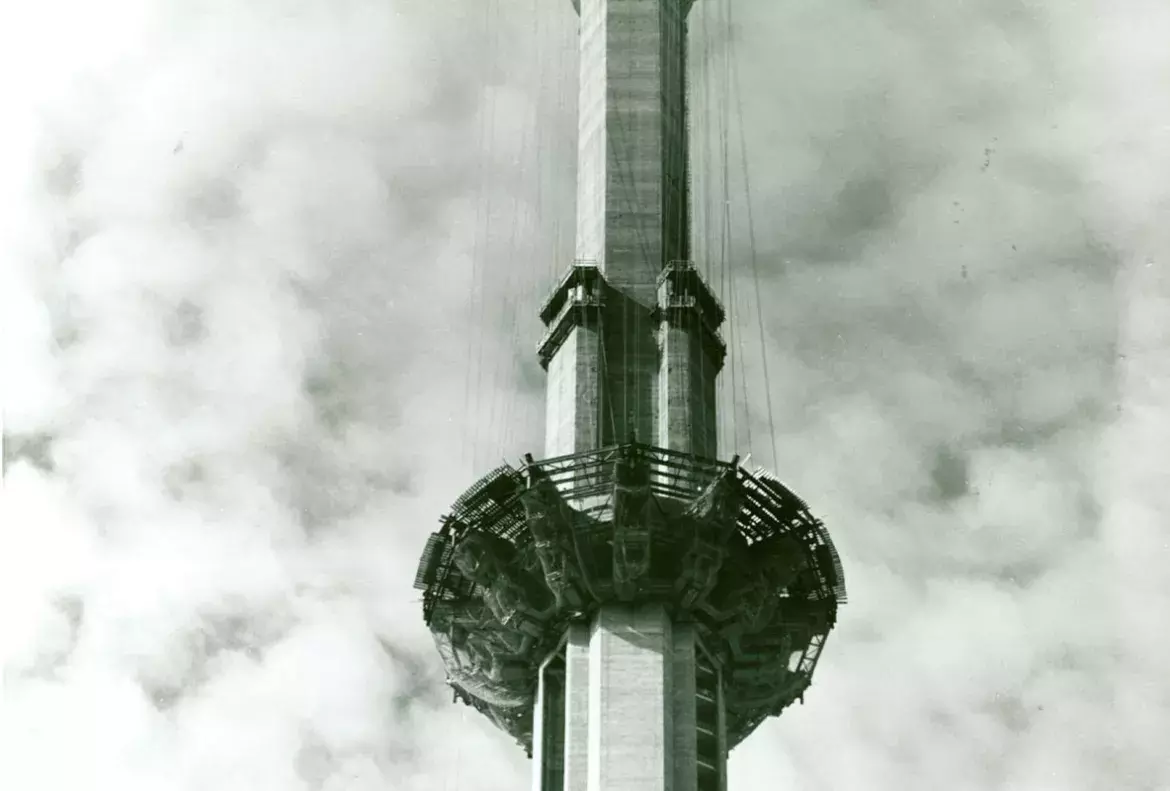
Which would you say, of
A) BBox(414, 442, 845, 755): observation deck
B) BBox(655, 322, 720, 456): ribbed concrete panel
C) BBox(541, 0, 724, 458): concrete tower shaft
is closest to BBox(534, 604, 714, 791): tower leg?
BBox(414, 442, 845, 755): observation deck

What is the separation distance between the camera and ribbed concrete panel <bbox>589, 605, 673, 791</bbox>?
2761 inches

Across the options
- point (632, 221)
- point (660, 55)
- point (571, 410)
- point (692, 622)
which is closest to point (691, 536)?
point (692, 622)

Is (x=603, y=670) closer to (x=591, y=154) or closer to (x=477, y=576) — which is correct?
(x=477, y=576)

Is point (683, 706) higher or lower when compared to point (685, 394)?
lower

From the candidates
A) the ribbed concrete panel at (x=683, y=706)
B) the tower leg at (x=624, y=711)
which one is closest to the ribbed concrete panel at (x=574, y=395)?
the tower leg at (x=624, y=711)

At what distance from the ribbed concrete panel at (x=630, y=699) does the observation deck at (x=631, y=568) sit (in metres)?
1.14

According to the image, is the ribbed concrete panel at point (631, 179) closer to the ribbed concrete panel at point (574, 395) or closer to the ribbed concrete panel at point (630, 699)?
the ribbed concrete panel at point (574, 395)

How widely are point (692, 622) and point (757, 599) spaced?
11.8ft

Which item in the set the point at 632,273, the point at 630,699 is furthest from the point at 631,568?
the point at 632,273

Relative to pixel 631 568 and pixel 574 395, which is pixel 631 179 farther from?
pixel 631 568

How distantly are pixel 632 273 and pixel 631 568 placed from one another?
655 inches

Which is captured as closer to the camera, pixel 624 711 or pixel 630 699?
pixel 624 711

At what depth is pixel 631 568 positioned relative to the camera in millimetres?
74062

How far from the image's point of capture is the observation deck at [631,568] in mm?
75000
